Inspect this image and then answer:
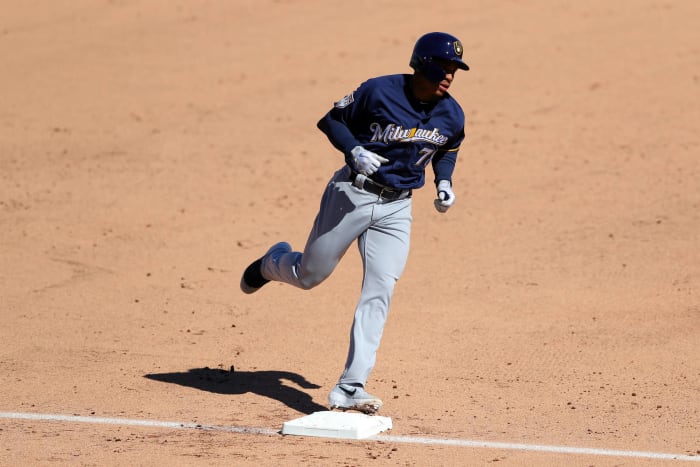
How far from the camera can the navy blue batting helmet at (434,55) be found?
6.07 meters

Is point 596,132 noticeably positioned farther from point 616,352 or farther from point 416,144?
point 416,144

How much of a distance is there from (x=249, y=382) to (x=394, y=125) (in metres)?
2.12

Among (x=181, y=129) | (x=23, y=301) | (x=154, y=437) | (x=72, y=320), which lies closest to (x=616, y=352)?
(x=154, y=437)

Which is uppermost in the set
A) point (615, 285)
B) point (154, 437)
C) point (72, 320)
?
point (615, 285)

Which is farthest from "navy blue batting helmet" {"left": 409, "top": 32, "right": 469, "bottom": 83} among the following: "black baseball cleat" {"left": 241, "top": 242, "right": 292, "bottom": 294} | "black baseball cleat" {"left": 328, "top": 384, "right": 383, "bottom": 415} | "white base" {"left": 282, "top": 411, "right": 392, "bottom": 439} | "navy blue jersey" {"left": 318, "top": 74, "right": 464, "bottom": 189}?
"white base" {"left": 282, "top": 411, "right": 392, "bottom": 439}

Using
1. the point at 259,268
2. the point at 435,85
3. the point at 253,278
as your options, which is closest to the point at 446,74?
the point at 435,85

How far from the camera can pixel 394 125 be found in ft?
20.2

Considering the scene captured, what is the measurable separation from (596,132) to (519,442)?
826 cm

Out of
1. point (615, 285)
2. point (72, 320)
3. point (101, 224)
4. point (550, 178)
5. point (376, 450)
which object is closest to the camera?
point (376, 450)

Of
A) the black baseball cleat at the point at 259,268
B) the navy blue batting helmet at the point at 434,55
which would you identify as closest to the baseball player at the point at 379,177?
the navy blue batting helmet at the point at 434,55

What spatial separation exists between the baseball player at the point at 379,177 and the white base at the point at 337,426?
0.37 feet

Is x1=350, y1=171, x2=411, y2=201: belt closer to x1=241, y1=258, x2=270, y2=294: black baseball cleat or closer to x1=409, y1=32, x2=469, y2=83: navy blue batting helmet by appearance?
x1=409, y1=32, x2=469, y2=83: navy blue batting helmet

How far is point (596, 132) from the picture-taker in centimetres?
1366

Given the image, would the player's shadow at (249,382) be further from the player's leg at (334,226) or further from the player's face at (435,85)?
the player's face at (435,85)
